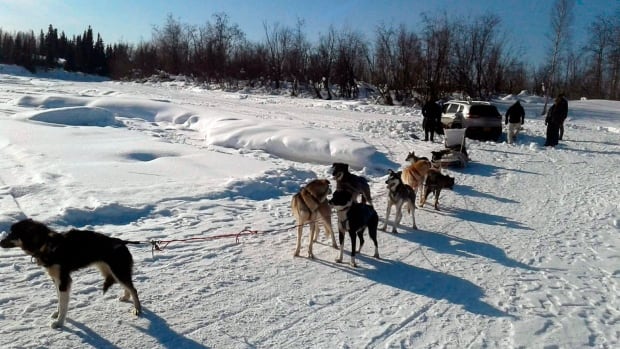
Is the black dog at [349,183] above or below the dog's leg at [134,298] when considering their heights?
above

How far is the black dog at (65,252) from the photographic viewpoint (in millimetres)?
4141

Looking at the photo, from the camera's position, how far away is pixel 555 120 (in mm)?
18141

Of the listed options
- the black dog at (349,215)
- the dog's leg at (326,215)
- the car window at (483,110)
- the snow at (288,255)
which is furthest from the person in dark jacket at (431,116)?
the black dog at (349,215)

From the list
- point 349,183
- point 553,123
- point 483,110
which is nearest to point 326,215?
point 349,183

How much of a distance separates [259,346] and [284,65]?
53.5m

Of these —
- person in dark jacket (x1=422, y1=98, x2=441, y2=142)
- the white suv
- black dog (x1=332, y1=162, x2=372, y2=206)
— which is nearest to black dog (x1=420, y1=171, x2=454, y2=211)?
black dog (x1=332, y1=162, x2=372, y2=206)

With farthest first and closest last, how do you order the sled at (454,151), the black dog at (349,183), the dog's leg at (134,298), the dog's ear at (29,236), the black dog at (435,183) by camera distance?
the sled at (454,151) → the black dog at (435,183) → the black dog at (349,183) → the dog's leg at (134,298) → the dog's ear at (29,236)

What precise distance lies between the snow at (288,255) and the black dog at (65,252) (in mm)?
394

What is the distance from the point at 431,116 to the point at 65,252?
15600 mm

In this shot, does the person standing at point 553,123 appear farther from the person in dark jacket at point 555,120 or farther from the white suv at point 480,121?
the white suv at point 480,121

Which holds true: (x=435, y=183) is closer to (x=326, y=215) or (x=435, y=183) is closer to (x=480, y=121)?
(x=326, y=215)

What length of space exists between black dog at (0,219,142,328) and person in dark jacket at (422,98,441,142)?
590 inches

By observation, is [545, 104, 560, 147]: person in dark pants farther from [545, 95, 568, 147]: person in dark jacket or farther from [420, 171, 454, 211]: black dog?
[420, 171, 454, 211]: black dog

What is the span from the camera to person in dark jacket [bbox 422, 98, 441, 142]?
1781 centimetres
